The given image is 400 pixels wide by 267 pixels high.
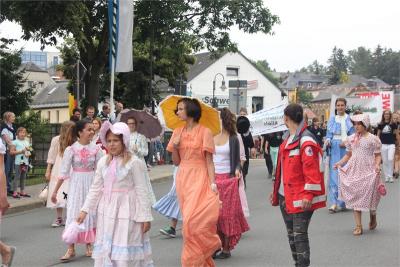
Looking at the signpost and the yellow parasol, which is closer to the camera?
the yellow parasol

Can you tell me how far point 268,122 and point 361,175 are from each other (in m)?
8.10

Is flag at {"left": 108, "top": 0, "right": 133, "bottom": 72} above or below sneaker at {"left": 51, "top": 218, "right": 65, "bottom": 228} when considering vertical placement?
above

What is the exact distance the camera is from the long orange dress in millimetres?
6547

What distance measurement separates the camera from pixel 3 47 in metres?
21.0

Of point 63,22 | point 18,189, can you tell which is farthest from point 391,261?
point 63,22

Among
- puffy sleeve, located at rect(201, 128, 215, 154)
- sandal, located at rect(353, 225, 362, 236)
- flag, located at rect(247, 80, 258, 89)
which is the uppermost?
flag, located at rect(247, 80, 258, 89)

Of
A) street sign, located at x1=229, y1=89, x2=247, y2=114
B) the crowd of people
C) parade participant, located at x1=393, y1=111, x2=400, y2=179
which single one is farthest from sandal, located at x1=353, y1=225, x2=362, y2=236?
street sign, located at x1=229, y1=89, x2=247, y2=114

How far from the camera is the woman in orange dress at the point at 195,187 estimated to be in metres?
6.55

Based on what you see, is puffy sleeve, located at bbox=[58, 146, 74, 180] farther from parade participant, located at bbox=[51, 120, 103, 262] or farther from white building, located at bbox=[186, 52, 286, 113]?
white building, located at bbox=[186, 52, 286, 113]

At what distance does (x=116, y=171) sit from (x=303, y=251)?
195 cm

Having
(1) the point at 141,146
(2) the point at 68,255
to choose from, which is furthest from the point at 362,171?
(2) the point at 68,255

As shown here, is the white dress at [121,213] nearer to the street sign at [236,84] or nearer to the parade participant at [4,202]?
the parade participant at [4,202]

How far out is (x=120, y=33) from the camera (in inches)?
676

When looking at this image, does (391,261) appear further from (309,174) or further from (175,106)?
(175,106)
